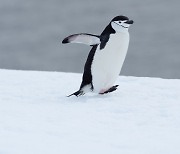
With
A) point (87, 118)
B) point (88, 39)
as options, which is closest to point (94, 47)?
point (88, 39)

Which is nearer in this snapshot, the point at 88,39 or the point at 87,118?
the point at 87,118

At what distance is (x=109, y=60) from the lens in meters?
5.46

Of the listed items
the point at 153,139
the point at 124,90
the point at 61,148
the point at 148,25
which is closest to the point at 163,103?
the point at 124,90

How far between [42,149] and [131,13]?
3854cm

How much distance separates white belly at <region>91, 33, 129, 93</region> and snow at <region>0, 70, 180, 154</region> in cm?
12

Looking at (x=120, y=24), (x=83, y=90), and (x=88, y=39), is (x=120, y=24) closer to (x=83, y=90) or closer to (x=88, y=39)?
(x=88, y=39)

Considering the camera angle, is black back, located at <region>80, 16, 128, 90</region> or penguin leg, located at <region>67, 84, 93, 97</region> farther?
penguin leg, located at <region>67, 84, 93, 97</region>

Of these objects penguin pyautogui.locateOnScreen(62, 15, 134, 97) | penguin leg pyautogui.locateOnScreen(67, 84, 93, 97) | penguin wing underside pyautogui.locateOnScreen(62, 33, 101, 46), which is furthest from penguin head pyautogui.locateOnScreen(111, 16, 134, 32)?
penguin leg pyautogui.locateOnScreen(67, 84, 93, 97)

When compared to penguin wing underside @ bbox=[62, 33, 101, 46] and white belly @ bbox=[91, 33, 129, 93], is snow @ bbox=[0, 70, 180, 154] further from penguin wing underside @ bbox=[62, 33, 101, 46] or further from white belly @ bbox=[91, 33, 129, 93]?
penguin wing underside @ bbox=[62, 33, 101, 46]

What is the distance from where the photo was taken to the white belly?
214 inches

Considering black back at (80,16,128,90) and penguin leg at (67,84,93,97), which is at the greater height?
black back at (80,16,128,90)

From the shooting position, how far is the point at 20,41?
121ft

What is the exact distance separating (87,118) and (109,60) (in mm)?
817

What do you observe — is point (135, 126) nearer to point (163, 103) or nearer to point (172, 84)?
point (163, 103)
